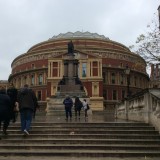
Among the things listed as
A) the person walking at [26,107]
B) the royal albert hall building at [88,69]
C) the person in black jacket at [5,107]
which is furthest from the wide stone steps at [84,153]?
the royal albert hall building at [88,69]

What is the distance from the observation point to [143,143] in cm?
1067

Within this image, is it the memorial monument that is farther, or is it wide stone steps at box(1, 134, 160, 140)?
the memorial monument

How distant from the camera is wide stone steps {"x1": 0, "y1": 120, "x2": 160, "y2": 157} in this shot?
9.64 metres

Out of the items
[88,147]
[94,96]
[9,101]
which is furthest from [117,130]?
[94,96]

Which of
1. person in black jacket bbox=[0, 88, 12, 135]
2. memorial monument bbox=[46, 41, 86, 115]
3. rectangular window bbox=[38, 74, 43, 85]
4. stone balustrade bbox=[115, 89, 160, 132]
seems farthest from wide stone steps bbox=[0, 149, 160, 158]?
rectangular window bbox=[38, 74, 43, 85]

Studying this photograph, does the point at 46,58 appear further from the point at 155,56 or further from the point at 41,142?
the point at 41,142

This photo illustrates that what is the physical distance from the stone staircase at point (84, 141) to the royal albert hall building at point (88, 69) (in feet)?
206

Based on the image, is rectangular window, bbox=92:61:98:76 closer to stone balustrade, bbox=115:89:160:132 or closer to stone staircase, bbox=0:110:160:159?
stone balustrade, bbox=115:89:160:132

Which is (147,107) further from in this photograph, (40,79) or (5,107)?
(40,79)

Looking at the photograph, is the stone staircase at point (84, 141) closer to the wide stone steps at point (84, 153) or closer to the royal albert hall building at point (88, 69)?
the wide stone steps at point (84, 153)

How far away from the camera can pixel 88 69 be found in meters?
78.5

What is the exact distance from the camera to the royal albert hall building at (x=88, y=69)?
78.3 meters

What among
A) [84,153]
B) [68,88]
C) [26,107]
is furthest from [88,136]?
[68,88]

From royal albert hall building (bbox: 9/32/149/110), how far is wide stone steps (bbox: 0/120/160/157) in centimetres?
6280
